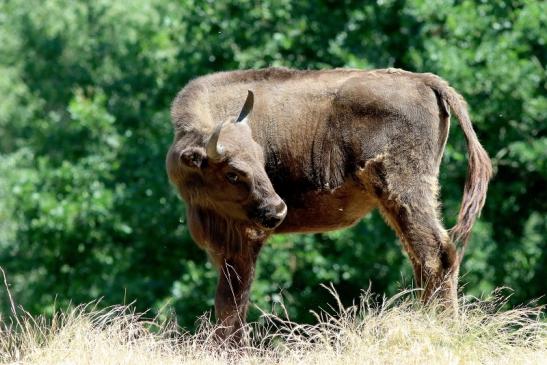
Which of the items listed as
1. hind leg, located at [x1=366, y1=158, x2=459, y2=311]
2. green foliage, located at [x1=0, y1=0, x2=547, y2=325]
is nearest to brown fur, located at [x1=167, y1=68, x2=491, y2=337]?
hind leg, located at [x1=366, y1=158, x2=459, y2=311]

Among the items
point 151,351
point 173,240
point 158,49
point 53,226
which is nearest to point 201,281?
point 173,240

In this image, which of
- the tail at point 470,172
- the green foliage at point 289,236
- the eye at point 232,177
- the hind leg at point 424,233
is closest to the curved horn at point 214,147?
the eye at point 232,177

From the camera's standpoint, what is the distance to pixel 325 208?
8656 mm

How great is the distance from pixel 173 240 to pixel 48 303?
2534 millimetres

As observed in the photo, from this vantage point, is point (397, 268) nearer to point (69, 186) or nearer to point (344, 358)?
point (69, 186)

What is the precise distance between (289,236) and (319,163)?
23.8 feet

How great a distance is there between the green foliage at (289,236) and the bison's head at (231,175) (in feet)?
20.6

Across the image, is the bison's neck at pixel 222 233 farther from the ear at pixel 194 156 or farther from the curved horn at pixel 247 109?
the curved horn at pixel 247 109

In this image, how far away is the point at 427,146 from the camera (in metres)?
8.22

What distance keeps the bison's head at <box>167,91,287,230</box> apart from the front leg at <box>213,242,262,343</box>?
370 millimetres

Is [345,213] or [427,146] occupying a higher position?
[427,146]

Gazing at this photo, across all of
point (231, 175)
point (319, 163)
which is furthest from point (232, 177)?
point (319, 163)

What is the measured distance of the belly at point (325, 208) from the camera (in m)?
8.53

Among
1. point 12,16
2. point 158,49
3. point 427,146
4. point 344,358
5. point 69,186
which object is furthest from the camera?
point 12,16
